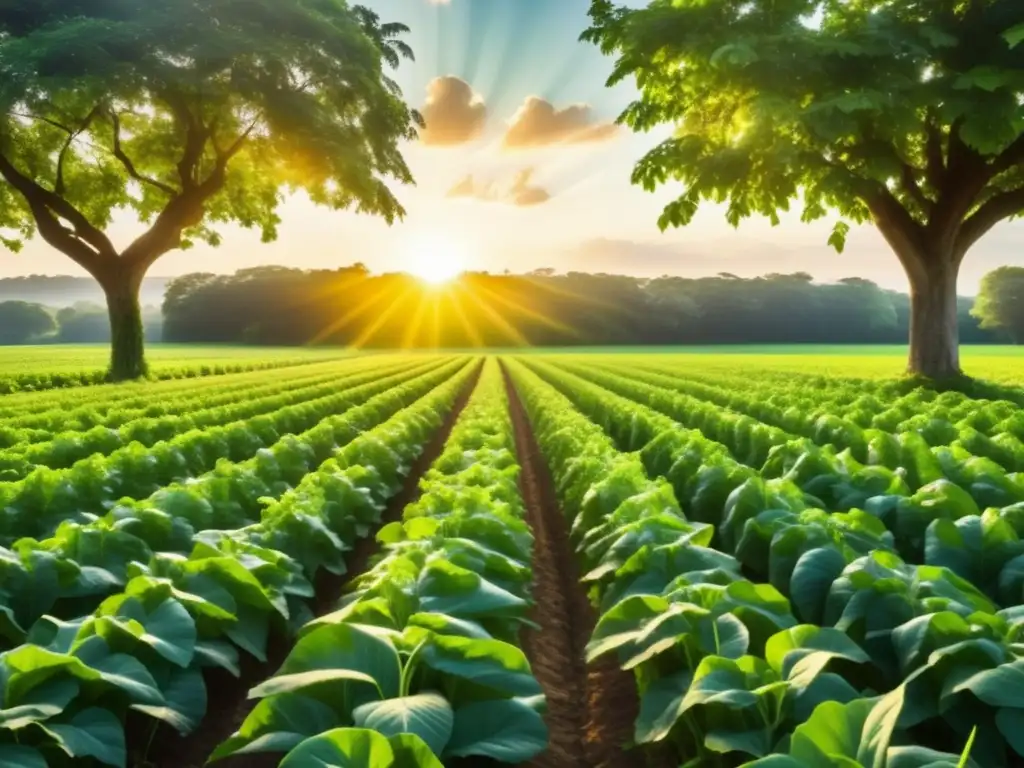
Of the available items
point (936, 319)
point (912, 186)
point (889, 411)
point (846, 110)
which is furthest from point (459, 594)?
point (912, 186)

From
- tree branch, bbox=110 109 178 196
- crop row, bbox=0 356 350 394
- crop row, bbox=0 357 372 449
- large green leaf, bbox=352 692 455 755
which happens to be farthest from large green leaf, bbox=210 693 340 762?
tree branch, bbox=110 109 178 196

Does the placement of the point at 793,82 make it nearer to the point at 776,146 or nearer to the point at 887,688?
the point at 776,146

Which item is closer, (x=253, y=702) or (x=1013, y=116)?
(x=253, y=702)

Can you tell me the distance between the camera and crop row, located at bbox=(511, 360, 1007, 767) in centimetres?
271

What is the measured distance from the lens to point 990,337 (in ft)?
336

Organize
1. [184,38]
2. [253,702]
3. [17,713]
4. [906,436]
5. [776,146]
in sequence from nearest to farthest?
[17,713] → [253,702] → [906,436] → [776,146] → [184,38]

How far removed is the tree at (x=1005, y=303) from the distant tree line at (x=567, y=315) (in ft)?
28.1

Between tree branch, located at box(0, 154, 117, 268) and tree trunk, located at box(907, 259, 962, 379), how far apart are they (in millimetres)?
26107

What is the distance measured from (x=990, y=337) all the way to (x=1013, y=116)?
97.4 m

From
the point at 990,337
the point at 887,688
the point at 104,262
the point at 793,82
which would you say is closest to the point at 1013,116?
the point at 793,82

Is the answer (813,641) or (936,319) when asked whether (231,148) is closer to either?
(936,319)

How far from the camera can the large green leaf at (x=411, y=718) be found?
2.60 meters

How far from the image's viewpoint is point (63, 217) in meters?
29.9

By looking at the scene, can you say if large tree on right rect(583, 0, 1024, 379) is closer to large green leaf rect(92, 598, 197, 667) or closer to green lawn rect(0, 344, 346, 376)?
large green leaf rect(92, 598, 197, 667)
